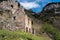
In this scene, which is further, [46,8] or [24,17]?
[46,8]

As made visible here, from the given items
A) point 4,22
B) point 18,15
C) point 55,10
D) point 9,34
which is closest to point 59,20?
point 55,10

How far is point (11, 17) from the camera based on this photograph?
4253 cm

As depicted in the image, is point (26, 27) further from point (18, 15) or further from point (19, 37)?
point (19, 37)

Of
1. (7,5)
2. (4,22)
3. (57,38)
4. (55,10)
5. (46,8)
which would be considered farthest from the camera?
(46,8)

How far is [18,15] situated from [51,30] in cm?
1169

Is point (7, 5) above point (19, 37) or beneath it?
above

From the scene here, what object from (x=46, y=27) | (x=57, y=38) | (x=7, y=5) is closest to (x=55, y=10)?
(x=46, y=27)

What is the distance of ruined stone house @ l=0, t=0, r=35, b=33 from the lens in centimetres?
3912

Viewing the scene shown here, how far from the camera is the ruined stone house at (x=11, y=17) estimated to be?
3912cm

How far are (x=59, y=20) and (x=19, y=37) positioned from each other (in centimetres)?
3962

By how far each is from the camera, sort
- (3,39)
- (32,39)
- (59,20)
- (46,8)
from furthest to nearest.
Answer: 1. (46,8)
2. (59,20)
3. (32,39)
4. (3,39)

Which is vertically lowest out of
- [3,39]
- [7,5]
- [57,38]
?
[57,38]

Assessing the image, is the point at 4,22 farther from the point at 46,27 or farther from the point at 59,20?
the point at 59,20

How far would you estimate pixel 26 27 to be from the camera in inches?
1774
